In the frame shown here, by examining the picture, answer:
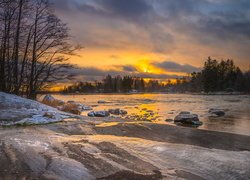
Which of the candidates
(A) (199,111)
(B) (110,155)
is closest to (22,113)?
(B) (110,155)

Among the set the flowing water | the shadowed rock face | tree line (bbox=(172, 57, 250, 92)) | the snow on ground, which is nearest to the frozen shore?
the shadowed rock face

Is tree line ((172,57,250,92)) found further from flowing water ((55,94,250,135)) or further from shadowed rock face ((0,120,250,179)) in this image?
shadowed rock face ((0,120,250,179))

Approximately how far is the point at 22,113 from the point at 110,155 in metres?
7.59

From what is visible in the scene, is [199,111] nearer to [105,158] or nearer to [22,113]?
[22,113]

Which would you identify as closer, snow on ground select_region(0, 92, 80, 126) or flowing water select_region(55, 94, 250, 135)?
snow on ground select_region(0, 92, 80, 126)

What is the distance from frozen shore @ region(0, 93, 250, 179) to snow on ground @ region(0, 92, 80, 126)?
3.23ft

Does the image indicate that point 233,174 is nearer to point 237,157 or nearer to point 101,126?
point 237,157

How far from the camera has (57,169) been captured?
629cm

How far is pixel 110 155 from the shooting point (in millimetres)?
7516

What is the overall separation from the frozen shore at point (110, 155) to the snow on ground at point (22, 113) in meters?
0.98

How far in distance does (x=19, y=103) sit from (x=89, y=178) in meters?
10.7

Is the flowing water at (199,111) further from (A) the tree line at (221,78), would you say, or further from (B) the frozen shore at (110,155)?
(A) the tree line at (221,78)

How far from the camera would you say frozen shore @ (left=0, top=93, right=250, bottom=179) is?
627 cm

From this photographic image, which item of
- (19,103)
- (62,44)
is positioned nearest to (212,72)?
(62,44)
